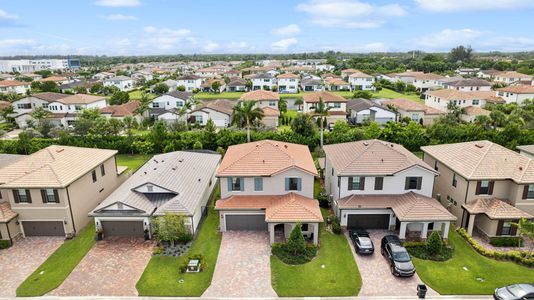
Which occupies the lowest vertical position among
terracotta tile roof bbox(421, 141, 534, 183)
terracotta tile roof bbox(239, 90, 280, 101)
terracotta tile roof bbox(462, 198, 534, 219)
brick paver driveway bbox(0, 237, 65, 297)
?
brick paver driveway bbox(0, 237, 65, 297)

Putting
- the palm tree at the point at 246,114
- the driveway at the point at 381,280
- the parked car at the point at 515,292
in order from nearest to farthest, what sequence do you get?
the parked car at the point at 515,292 → the driveway at the point at 381,280 → the palm tree at the point at 246,114

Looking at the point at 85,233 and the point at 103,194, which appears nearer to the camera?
the point at 85,233

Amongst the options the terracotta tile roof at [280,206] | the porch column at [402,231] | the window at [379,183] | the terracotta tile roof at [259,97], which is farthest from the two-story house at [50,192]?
the terracotta tile roof at [259,97]

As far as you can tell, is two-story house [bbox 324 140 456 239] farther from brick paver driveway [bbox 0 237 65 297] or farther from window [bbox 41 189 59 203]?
brick paver driveway [bbox 0 237 65 297]

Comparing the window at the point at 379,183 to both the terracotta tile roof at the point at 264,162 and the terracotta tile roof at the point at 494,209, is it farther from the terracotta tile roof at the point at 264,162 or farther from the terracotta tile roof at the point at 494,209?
the terracotta tile roof at the point at 494,209

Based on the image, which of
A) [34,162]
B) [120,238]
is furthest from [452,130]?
[34,162]

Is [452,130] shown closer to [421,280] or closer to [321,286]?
[421,280]

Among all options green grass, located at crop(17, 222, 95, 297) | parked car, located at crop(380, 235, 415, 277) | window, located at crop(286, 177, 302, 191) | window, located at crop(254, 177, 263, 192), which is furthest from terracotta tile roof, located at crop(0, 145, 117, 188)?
parked car, located at crop(380, 235, 415, 277)
